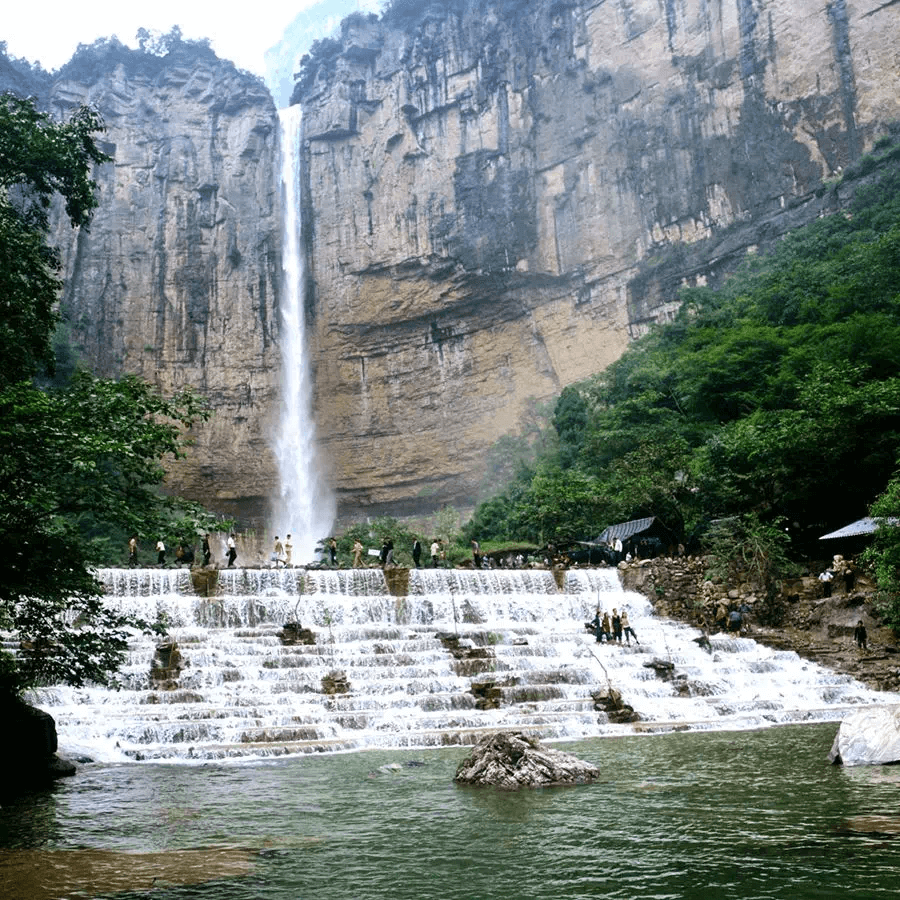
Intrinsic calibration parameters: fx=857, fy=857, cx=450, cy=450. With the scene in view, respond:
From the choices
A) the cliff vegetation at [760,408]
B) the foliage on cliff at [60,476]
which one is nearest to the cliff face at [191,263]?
the cliff vegetation at [760,408]

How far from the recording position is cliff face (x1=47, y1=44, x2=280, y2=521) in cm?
4841

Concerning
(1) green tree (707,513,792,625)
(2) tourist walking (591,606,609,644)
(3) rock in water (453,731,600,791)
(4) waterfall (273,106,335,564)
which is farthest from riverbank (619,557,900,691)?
(4) waterfall (273,106,335,564)

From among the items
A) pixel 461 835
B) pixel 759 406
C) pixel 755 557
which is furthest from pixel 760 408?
pixel 461 835

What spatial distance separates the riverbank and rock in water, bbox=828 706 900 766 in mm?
8118

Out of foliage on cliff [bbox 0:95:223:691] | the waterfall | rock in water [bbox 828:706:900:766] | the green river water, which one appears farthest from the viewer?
A: the waterfall

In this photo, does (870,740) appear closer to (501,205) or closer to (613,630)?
(613,630)

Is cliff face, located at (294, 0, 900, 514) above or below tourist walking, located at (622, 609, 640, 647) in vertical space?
above

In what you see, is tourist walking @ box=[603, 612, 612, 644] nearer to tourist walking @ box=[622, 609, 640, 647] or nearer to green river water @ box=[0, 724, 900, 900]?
tourist walking @ box=[622, 609, 640, 647]

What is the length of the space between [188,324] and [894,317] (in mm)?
37117

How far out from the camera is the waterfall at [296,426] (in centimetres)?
4875

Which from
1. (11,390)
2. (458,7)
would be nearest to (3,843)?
(11,390)

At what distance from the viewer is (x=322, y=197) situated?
51.5m

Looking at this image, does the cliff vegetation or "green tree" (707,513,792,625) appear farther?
the cliff vegetation

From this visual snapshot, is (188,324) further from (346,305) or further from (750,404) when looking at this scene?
(750,404)
